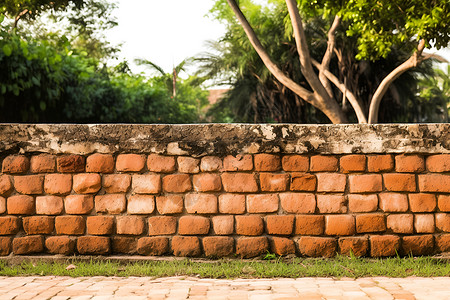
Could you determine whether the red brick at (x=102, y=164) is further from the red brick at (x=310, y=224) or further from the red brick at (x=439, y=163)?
the red brick at (x=439, y=163)

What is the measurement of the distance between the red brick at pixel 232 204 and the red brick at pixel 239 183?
0.05m

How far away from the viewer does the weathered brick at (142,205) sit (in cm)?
386

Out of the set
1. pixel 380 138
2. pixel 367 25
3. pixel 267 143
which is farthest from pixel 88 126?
pixel 367 25

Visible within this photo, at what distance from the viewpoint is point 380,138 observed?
3.82 metres

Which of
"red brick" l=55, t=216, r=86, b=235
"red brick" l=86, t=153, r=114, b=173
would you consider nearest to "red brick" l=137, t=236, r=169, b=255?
"red brick" l=55, t=216, r=86, b=235

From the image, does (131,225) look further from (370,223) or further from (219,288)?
(370,223)

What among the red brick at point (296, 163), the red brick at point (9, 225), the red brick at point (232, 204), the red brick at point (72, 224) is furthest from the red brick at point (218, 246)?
the red brick at point (9, 225)

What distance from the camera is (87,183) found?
3879mm

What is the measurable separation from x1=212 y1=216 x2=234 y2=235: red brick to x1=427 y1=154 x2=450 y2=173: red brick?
1.52 meters

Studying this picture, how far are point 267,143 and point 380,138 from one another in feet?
2.72

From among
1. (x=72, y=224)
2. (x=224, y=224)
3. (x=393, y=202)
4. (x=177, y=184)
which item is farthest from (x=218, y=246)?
(x=393, y=202)

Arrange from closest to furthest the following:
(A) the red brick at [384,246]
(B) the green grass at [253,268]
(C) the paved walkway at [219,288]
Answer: (C) the paved walkway at [219,288] < (B) the green grass at [253,268] < (A) the red brick at [384,246]

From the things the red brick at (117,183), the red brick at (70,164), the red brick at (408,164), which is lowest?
the red brick at (117,183)

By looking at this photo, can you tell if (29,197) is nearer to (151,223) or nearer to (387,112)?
(151,223)
